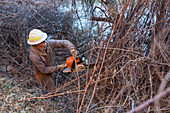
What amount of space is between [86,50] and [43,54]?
1370 millimetres

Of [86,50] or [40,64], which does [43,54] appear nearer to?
[40,64]

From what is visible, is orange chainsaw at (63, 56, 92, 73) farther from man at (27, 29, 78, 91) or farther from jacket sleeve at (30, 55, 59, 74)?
jacket sleeve at (30, 55, 59, 74)

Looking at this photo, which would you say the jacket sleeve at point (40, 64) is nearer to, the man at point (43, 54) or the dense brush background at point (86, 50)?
the man at point (43, 54)

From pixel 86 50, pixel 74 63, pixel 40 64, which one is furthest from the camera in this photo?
pixel 86 50

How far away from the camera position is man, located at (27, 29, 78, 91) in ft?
11.8

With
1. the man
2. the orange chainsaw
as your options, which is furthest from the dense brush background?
the man

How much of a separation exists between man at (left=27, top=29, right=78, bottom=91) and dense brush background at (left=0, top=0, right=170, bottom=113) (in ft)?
1.12

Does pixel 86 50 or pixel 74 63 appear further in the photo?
pixel 86 50

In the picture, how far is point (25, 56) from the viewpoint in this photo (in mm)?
4996

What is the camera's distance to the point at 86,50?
4684 mm

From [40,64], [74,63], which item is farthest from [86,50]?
[40,64]

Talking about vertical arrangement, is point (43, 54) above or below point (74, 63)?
above

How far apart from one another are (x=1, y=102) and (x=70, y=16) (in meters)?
3.78

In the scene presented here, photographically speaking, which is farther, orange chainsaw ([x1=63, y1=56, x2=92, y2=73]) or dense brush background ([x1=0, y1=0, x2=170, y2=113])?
orange chainsaw ([x1=63, y1=56, x2=92, y2=73])
